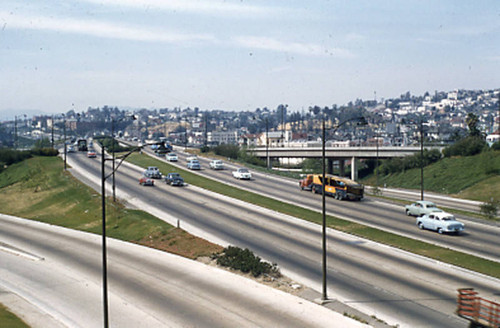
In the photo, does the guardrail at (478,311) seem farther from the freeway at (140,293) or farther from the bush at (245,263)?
the bush at (245,263)

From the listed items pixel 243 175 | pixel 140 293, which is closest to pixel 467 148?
pixel 243 175

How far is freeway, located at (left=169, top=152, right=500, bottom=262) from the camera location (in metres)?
34.9

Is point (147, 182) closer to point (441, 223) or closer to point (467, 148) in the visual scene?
point (441, 223)

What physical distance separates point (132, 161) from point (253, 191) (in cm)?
3396

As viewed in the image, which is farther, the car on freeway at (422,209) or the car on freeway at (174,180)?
the car on freeway at (174,180)

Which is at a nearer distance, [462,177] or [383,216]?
[383,216]

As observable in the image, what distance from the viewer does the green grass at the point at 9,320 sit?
69.3ft

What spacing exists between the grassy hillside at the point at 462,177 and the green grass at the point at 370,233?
1124 inches

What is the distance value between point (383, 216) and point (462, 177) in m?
35.7

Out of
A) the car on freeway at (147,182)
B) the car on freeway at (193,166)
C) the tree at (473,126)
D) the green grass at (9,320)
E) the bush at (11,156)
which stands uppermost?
the tree at (473,126)

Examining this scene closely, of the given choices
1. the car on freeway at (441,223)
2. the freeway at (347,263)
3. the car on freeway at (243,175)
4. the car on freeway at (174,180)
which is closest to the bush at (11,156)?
the car on freeway at (174,180)

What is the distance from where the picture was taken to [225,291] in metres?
25.2

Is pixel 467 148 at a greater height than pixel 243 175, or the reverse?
pixel 467 148

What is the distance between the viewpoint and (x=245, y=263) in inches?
1131
